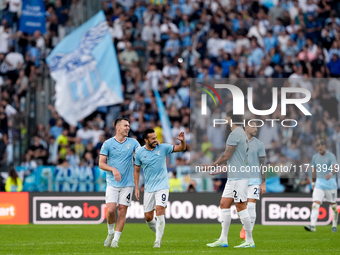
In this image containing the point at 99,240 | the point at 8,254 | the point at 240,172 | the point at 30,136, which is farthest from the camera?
the point at 30,136

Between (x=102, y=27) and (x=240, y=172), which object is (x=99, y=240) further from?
(x=102, y=27)

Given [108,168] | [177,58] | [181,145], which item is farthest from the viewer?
[177,58]

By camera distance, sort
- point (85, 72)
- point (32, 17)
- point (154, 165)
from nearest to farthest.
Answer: point (154, 165), point (85, 72), point (32, 17)

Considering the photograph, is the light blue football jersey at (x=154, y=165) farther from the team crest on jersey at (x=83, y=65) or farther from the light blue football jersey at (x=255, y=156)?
the team crest on jersey at (x=83, y=65)

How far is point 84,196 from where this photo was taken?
20141 mm

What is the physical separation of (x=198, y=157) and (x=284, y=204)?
10.3 ft

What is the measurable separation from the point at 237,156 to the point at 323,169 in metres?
6.37

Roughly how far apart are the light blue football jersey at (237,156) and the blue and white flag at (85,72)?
12.4 metres

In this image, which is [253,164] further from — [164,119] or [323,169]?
[164,119]

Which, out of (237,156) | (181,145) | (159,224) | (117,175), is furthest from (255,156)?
(117,175)

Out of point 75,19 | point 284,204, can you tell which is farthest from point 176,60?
point 284,204

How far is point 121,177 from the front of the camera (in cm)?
1177

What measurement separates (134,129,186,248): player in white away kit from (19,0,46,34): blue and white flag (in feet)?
48.2

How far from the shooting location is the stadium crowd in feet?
72.6
